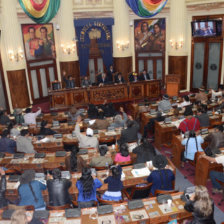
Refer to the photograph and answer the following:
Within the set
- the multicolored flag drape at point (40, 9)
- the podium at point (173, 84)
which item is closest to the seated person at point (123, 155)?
the multicolored flag drape at point (40, 9)

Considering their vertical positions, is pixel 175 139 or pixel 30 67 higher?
pixel 30 67

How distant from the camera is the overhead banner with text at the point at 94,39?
15.6m

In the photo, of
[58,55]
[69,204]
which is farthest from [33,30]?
[69,204]

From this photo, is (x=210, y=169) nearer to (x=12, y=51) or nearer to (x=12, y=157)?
(x=12, y=157)

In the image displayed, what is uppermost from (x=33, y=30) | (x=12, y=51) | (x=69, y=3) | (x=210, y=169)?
(x=69, y=3)

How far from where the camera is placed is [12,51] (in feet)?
42.5

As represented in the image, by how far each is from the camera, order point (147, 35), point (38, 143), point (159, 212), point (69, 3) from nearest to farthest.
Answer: point (159, 212) < point (38, 143) < point (69, 3) < point (147, 35)

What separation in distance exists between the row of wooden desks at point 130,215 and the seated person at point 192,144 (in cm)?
258

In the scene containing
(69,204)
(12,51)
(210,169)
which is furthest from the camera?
(12,51)

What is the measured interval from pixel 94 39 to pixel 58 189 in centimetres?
1303

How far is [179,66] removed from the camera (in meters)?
16.1

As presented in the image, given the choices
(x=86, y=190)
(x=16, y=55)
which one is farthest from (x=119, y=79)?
(x=86, y=190)

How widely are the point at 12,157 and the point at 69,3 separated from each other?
1073 cm

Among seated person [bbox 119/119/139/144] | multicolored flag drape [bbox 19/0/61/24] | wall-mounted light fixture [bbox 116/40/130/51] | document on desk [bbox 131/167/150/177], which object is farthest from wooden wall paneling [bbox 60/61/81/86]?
document on desk [bbox 131/167/150/177]
